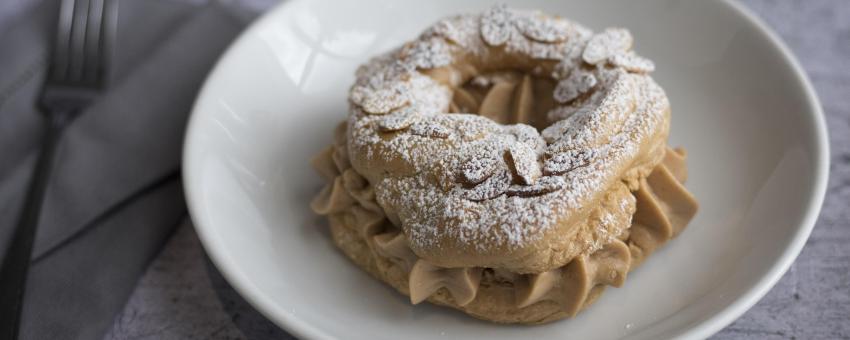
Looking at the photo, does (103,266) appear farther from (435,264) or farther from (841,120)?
(841,120)

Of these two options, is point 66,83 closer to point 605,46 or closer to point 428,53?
point 428,53

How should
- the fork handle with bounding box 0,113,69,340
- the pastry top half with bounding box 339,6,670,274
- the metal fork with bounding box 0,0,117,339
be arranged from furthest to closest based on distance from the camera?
the metal fork with bounding box 0,0,117,339, the fork handle with bounding box 0,113,69,340, the pastry top half with bounding box 339,6,670,274

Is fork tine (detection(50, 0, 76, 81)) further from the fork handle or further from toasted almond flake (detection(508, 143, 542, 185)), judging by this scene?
toasted almond flake (detection(508, 143, 542, 185))

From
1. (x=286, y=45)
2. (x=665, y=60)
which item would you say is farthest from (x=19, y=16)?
(x=665, y=60)

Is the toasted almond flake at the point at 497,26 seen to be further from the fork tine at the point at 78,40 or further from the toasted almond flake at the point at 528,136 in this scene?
the fork tine at the point at 78,40

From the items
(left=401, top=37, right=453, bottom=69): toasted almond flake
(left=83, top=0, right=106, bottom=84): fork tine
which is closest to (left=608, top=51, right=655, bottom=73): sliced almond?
(left=401, top=37, right=453, bottom=69): toasted almond flake

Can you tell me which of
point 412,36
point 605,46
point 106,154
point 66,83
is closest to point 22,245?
point 106,154
